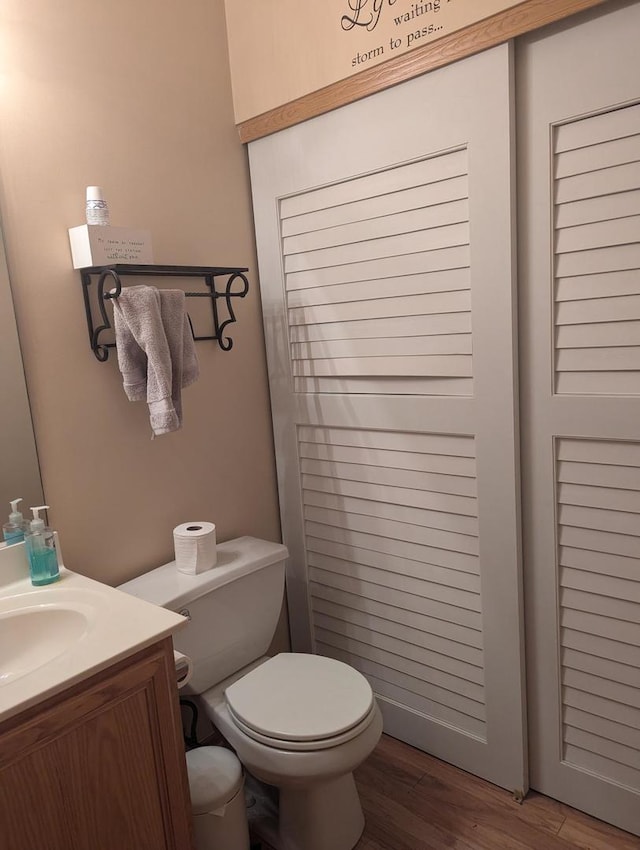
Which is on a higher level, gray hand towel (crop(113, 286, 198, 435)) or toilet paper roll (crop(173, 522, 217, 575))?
gray hand towel (crop(113, 286, 198, 435))

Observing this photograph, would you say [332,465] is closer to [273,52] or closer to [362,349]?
[362,349]

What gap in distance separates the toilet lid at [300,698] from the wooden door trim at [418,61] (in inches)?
59.7

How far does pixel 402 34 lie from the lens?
1566mm

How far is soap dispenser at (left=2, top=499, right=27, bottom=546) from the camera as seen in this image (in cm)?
149

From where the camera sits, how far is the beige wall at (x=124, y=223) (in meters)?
1.52

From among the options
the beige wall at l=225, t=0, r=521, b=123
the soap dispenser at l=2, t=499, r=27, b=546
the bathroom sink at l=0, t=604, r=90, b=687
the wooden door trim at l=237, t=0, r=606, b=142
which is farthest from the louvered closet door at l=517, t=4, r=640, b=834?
the soap dispenser at l=2, t=499, r=27, b=546

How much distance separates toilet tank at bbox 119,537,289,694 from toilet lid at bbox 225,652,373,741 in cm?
10

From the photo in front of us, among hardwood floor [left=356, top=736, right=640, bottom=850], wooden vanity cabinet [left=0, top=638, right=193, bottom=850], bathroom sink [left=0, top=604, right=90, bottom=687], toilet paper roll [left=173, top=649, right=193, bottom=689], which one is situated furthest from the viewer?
hardwood floor [left=356, top=736, right=640, bottom=850]

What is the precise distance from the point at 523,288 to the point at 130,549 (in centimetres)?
124

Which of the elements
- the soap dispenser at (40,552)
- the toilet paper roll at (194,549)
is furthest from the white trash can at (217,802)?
the soap dispenser at (40,552)

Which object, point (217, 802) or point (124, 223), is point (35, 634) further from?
point (124, 223)

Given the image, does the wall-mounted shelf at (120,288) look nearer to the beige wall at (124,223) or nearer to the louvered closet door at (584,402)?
the beige wall at (124,223)

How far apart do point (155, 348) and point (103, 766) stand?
2.95ft

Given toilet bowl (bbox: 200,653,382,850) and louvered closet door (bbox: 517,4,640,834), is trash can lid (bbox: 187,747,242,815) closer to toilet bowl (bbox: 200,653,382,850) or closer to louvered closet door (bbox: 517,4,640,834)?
toilet bowl (bbox: 200,653,382,850)
